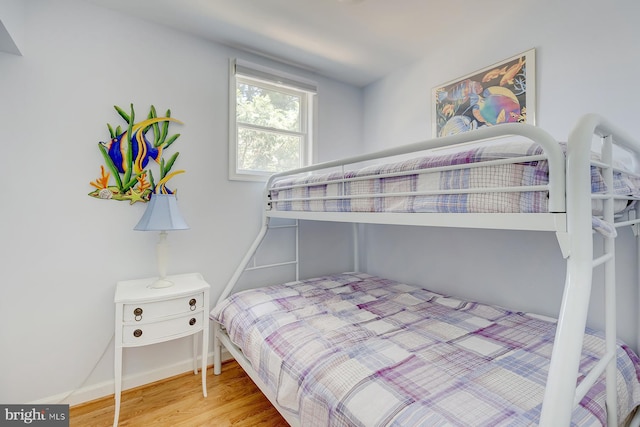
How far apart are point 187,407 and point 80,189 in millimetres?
1444

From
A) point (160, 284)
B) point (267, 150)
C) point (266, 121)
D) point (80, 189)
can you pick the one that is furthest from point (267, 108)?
point (160, 284)

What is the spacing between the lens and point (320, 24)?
1.96 meters

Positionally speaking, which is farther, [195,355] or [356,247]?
[356,247]

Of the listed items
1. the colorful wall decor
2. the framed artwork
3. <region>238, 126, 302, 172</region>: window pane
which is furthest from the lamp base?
the framed artwork

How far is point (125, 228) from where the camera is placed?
1881mm

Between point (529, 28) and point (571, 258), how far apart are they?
171 cm

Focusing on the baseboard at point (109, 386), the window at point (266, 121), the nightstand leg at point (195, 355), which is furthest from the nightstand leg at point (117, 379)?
the window at point (266, 121)

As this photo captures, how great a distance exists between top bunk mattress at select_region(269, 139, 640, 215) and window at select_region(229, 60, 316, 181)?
990 mm

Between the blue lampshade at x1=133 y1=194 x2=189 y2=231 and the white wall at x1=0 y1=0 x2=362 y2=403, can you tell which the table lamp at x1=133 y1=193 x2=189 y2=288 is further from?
the white wall at x1=0 y1=0 x2=362 y2=403

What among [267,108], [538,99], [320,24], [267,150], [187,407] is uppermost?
[320,24]

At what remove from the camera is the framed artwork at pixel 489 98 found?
70.5 inches

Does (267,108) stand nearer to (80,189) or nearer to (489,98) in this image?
(80,189)

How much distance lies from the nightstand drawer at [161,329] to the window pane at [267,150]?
1.20m

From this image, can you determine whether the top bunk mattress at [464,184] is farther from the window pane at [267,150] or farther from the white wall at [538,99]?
the window pane at [267,150]
